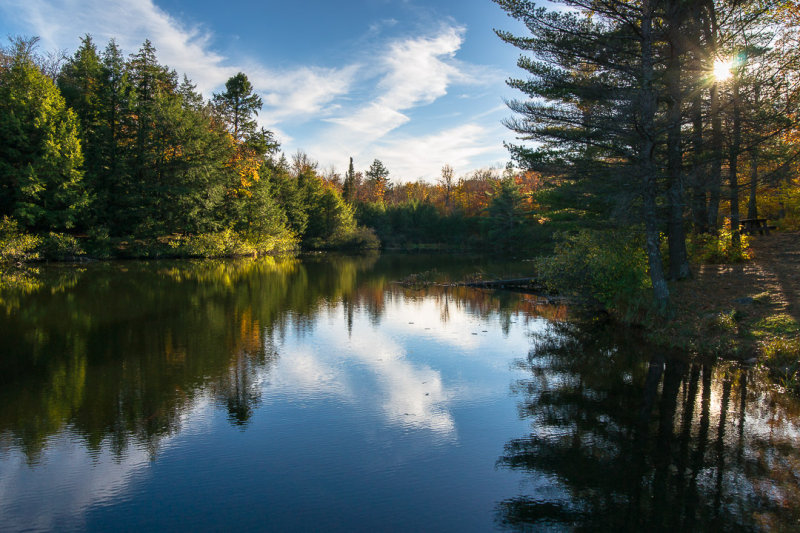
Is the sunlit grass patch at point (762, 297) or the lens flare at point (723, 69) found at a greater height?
the lens flare at point (723, 69)

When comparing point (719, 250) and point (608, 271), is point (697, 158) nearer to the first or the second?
point (608, 271)

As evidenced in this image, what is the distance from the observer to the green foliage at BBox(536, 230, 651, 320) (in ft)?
46.3

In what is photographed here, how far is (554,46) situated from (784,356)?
9558mm

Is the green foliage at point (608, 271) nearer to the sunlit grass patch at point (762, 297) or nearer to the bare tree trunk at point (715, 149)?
the sunlit grass patch at point (762, 297)

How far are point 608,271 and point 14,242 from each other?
32.6 meters

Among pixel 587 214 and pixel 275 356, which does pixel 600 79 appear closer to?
pixel 587 214

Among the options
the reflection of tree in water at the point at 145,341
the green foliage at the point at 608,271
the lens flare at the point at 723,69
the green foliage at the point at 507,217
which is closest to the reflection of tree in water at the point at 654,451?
the green foliage at the point at 608,271

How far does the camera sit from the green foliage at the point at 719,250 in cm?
1619

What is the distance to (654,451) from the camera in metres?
6.25

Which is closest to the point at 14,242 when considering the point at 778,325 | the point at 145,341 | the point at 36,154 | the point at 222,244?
the point at 36,154

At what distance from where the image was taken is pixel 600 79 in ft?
45.6

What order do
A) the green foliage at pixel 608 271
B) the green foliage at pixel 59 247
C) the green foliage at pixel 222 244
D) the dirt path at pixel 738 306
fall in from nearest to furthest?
the dirt path at pixel 738 306 < the green foliage at pixel 608 271 < the green foliage at pixel 59 247 < the green foliage at pixel 222 244

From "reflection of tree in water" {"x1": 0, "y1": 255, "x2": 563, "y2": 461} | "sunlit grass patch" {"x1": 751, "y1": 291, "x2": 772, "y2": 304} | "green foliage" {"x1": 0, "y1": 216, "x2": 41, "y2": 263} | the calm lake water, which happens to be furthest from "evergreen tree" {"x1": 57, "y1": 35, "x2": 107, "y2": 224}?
"sunlit grass patch" {"x1": 751, "y1": 291, "x2": 772, "y2": 304}

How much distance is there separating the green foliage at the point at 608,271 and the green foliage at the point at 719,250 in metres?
3.29
